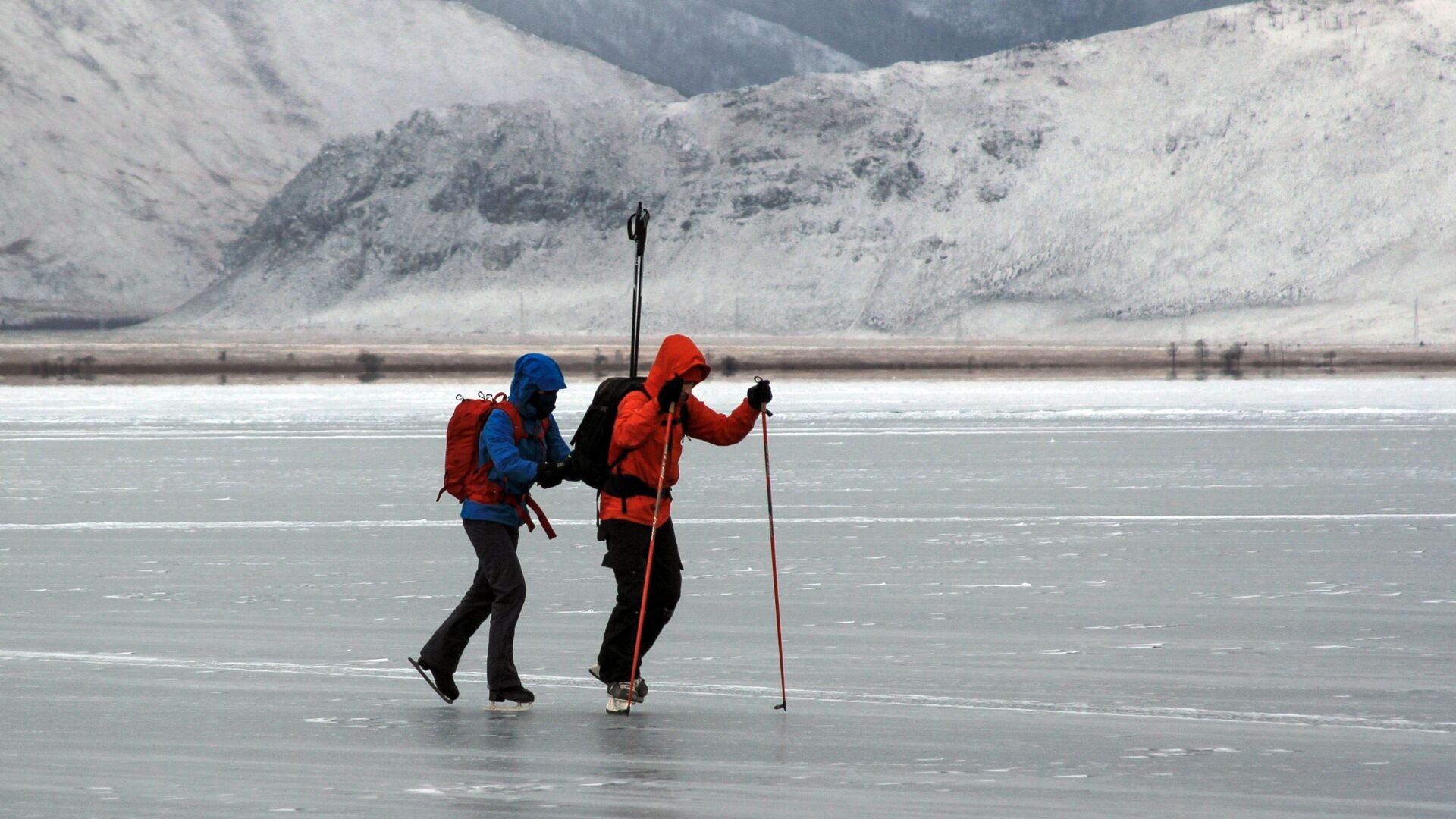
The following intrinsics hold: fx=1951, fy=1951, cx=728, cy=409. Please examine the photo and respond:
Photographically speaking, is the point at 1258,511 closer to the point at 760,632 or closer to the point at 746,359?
the point at 760,632

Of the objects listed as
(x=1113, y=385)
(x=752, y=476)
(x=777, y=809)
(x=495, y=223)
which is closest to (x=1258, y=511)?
(x=752, y=476)

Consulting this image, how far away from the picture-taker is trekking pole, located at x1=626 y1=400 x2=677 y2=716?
21.7 ft

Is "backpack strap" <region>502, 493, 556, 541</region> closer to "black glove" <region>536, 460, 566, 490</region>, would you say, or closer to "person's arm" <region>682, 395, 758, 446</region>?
"black glove" <region>536, 460, 566, 490</region>

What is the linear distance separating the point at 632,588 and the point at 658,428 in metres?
0.59

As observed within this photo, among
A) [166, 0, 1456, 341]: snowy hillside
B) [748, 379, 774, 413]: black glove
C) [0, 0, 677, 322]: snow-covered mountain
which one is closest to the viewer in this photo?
[748, 379, 774, 413]: black glove

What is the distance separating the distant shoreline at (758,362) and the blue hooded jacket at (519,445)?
111ft

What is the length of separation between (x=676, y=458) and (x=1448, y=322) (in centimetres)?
6051

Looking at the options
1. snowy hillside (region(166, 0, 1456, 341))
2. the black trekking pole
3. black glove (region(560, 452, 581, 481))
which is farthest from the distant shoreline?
black glove (region(560, 452, 581, 481))

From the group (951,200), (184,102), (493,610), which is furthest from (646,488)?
(184,102)

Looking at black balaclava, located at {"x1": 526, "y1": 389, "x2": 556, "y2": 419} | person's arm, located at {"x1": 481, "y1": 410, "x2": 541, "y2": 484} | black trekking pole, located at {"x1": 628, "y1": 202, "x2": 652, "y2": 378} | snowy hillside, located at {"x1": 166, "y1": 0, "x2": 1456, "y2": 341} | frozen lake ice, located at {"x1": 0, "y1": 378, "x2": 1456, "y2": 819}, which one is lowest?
frozen lake ice, located at {"x1": 0, "y1": 378, "x2": 1456, "y2": 819}

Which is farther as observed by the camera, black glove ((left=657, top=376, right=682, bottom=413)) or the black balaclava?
the black balaclava

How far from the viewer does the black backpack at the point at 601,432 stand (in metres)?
6.66

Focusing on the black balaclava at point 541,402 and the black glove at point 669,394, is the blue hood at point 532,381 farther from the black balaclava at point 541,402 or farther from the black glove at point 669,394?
the black glove at point 669,394

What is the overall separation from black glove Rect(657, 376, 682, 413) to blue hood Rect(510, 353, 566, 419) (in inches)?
13.1
